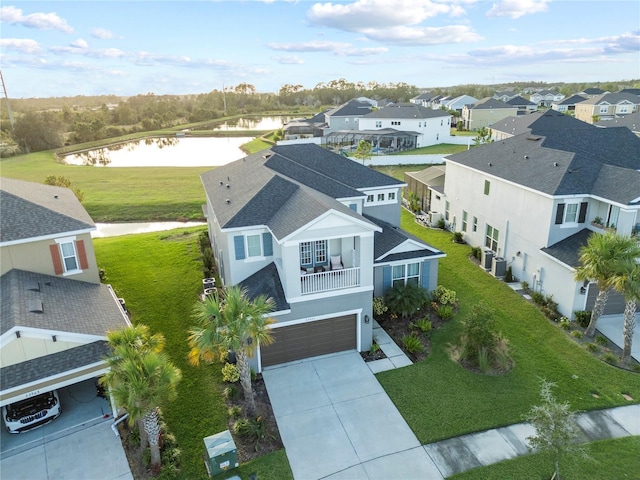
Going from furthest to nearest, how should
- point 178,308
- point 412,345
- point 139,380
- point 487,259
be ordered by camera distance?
point 487,259 → point 178,308 → point 412,345 → point 139,380

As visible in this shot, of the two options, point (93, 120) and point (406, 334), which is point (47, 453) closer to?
point (406, 334)

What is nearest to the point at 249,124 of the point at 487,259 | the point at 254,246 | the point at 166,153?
the point at 166,153

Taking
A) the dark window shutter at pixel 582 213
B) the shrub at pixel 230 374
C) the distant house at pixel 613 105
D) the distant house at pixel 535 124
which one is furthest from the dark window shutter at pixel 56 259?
the distant house at pixel 613 105

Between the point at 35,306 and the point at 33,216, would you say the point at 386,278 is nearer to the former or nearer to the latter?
the point at 35,306

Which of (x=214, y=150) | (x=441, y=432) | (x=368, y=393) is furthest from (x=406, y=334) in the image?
(x=214, y=150)

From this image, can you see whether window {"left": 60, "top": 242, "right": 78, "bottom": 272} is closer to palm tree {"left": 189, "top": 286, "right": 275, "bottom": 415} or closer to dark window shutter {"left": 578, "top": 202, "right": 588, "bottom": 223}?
palm tree {"left": 189, "top": 286, "right": 275, "bottom": 415}

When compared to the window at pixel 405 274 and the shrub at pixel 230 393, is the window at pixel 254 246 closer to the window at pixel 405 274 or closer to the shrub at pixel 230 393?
the shrub at pixel 230 393
